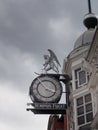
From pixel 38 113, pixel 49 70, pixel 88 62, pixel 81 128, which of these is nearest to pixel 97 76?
pixel 88 62

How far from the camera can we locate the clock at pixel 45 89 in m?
33.8

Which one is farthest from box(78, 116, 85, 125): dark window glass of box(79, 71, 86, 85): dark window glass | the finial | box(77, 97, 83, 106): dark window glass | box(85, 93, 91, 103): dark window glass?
the finial

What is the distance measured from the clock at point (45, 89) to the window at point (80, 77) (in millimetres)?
1742

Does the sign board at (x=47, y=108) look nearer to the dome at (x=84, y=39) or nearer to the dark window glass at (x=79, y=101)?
the dark window glass at (x=79, y=101)

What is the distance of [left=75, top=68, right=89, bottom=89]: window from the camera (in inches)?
1291

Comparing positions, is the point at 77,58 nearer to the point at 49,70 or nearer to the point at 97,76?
the point at 49,70

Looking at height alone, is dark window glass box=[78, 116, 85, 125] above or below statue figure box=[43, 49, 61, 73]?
below

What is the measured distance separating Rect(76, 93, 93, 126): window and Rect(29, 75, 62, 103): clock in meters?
2.48

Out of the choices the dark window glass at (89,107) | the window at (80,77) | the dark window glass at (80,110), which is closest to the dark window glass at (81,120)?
the dark window glass at (80,110)

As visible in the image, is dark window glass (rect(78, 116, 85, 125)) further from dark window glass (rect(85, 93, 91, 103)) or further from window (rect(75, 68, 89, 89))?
window (rect(75, 68, 89, 89))

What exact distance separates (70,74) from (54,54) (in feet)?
11.6

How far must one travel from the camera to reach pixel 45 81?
3488 centimetres

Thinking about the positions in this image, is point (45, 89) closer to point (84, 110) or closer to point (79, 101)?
point (79, 101)

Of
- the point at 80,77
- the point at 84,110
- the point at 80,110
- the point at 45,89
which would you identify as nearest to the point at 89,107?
the point at 84,110
